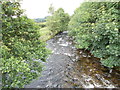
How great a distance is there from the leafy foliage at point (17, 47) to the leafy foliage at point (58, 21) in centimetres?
1907

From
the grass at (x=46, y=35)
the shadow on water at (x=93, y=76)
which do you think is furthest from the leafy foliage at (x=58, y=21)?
the shadow on water at (x=93, y=76)

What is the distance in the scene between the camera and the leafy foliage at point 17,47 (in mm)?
3996

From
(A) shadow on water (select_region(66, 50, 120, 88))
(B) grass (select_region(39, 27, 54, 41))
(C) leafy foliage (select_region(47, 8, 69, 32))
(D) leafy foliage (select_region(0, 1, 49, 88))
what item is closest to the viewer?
(D) leafy foliage (select_region(0, 1, 49, 88))

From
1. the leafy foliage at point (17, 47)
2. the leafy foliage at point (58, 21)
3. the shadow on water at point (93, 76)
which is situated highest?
the leafy foliage at point (58, 21)

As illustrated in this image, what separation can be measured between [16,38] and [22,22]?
1028 mm

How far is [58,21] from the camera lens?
24.1 metres

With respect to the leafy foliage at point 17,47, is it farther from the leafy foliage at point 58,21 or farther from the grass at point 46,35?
the leafy foliage at point 58,21

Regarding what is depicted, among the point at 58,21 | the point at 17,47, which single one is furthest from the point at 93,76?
the point at 58,21

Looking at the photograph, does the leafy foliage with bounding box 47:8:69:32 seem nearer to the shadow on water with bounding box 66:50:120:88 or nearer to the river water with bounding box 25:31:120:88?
the river water with bounding box 25:31:120:88

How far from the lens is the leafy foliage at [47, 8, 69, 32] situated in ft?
78.5

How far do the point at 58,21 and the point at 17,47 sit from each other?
21.0m

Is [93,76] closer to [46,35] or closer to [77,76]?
[77,76]

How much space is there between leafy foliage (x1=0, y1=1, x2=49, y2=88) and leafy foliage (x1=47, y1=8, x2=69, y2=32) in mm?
19066

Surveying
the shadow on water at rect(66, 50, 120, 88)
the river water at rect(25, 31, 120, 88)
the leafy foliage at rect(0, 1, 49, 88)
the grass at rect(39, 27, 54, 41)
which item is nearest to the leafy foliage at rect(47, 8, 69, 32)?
the grass at rect(39, 27, 54, 41)
